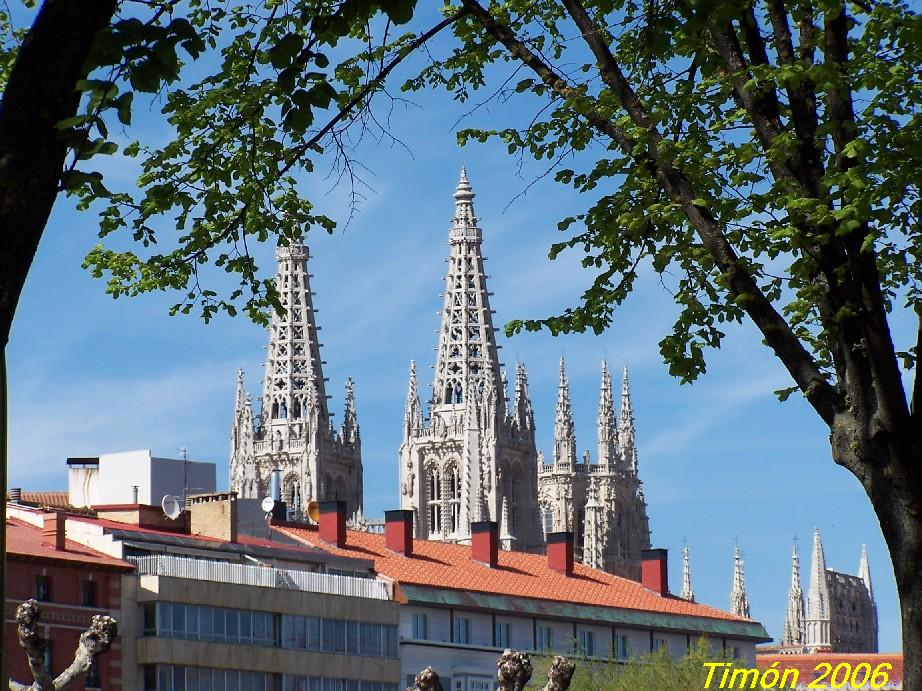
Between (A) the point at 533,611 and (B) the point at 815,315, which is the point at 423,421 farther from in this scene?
(B) the point at 815,315

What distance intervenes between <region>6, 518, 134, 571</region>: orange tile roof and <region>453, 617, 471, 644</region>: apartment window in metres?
17.2

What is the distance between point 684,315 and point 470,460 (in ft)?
505

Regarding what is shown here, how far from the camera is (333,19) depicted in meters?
13.3

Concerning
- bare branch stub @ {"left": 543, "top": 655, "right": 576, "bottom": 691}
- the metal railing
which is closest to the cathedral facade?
the metal railing

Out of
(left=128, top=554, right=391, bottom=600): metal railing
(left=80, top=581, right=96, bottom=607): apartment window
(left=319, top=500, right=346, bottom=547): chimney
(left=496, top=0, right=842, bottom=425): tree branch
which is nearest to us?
(left=496, top=0, right=842, bottom=425): tree branch

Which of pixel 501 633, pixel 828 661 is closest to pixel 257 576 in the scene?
pixel 501 633

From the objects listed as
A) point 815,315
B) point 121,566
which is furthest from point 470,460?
point 815,315

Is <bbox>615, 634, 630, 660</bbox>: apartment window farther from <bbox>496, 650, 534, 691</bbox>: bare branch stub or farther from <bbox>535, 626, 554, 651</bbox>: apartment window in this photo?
<bbox>496, 650, 534, 691</bbox>: bare branch stub

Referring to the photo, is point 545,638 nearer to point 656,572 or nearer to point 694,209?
point 656,572

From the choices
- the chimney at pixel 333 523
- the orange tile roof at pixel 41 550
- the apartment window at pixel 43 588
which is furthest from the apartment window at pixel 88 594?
the chimney at pixel 333 523

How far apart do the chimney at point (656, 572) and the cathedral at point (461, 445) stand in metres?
74.9

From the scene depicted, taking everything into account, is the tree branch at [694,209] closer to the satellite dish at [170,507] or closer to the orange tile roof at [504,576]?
the satellite dish at [170,507]

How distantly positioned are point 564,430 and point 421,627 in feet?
354

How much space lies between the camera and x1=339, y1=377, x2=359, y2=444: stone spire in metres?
179
